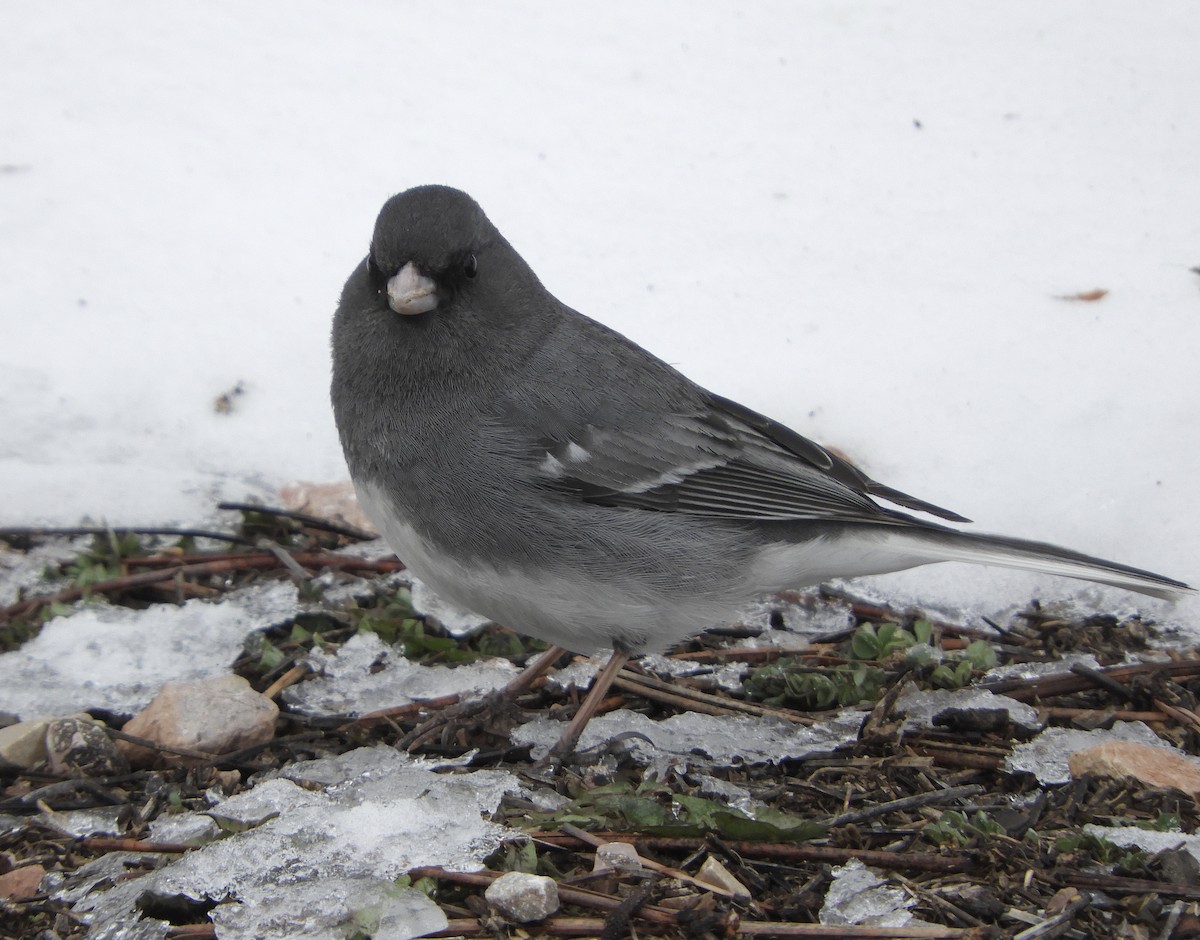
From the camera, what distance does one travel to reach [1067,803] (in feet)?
8.20

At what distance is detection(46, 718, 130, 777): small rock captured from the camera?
273cm

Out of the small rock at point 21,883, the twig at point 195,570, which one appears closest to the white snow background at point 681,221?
the twig at point 195,570

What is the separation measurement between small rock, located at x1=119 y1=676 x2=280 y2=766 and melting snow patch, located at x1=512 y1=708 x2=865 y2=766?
592 millimetres

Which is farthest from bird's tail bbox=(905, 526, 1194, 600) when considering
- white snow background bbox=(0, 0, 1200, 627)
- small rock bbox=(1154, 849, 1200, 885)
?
small rock bbox=(1154, 849, 1200, 885)

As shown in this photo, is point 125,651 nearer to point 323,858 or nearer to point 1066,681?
point 323,858

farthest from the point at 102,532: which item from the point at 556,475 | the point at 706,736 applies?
the point at 706,736

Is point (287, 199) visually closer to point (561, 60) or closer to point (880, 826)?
point (561, 60)

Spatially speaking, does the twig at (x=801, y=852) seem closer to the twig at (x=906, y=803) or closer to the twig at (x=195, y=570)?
the twig at (x=906, y=803)

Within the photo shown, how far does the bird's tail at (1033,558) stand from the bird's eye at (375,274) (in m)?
1.45

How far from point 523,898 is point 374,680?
1.26m

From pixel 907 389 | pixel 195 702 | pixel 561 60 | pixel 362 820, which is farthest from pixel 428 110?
pixel 362 820

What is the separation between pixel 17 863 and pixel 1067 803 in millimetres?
1977

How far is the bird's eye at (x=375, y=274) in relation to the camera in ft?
9.84

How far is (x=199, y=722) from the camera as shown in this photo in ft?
9.30
